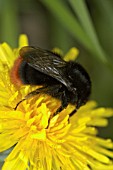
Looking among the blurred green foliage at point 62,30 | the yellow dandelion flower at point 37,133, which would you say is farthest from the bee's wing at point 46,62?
the blurred green foliage at point 62,30

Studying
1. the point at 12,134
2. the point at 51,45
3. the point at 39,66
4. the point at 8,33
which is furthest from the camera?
the point at 51,45

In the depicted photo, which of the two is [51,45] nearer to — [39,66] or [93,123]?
[93,123]

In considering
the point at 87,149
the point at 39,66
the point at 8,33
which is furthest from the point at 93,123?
the point at 8,33

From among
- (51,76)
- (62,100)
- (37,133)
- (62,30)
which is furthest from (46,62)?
(62,30)

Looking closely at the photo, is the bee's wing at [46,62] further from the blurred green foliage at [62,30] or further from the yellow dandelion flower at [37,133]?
the blurred green foliage at [62,30]

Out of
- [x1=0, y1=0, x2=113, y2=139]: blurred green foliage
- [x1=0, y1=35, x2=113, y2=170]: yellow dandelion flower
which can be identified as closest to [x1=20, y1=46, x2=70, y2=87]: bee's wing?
[x1=0, y1=35, x2=113, y2=170]: yellow dandelion flower

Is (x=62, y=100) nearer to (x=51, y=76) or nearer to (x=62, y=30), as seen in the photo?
(x=51, y=76)

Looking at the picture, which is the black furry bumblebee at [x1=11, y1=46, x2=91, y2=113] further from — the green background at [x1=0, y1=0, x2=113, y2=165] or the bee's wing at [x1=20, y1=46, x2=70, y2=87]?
the green background at [x1=0, y1=0, x2=113, y2=165]
